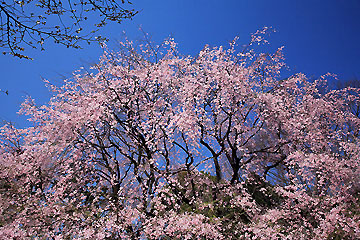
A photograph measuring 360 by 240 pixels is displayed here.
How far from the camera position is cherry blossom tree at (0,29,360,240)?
312 inches

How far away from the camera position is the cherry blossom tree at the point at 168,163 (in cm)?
793

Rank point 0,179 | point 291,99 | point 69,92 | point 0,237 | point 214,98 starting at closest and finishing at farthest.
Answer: point 0,237
point 0,179
point 214,98
point 69,92
point 291,99

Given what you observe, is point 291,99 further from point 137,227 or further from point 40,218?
point 40,218

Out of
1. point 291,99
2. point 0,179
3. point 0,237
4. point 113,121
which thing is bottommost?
point 0,237

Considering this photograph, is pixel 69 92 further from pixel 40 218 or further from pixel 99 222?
pixel 99 222

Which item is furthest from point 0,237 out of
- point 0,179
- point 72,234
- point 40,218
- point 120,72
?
point 120,72

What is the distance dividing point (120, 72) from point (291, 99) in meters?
8.26

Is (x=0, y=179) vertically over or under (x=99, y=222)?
over

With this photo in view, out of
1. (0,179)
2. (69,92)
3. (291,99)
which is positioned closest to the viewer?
(0,179)

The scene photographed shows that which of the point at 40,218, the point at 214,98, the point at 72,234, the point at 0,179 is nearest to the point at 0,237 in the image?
the point at 40,218

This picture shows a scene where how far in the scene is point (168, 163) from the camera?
9.75 meters

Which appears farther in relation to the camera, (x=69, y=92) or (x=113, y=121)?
(x=69, y=92)

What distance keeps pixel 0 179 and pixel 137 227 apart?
5425mm

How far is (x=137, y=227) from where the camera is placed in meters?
Result: 7.97
